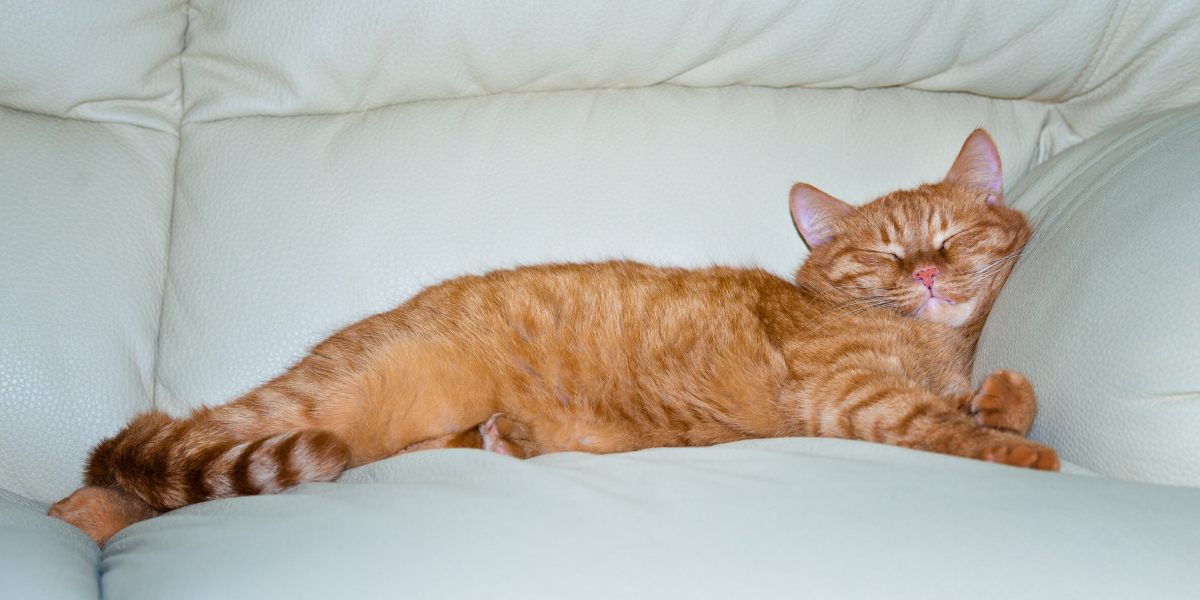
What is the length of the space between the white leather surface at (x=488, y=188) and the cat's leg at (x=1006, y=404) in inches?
35.7

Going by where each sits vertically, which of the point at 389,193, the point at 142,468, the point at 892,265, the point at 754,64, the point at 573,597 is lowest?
the point at 142,468

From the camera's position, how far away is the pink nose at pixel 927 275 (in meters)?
2.41

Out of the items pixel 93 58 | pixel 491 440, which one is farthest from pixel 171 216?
Answer: pixel 491 440

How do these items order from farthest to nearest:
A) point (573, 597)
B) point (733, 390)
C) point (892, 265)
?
point (892, 265) → point (733, 390) → point (573, 597)

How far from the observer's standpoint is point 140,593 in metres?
1.50

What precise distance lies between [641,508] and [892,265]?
1.29 meters

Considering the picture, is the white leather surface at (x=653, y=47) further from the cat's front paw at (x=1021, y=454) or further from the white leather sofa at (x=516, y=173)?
the cat's front paw at (x=1021, y=454)

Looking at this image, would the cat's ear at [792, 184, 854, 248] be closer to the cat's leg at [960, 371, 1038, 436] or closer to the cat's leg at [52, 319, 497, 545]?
the cat's leg at [960, 371, 1038, 436]

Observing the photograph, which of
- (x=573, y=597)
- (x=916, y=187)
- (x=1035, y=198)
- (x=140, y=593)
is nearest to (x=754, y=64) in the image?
(x=916, y=187)

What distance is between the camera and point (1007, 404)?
6.33 feet

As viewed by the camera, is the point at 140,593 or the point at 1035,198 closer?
the point at 140,593

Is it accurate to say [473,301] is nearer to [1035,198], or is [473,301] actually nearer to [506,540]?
[506,540]

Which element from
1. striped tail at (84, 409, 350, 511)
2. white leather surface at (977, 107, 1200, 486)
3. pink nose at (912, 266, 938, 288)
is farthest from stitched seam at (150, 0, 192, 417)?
white leather surface at (977, 107, 1200, 486)

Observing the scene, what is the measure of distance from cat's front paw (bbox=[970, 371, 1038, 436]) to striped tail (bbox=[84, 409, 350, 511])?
132 centimetres
